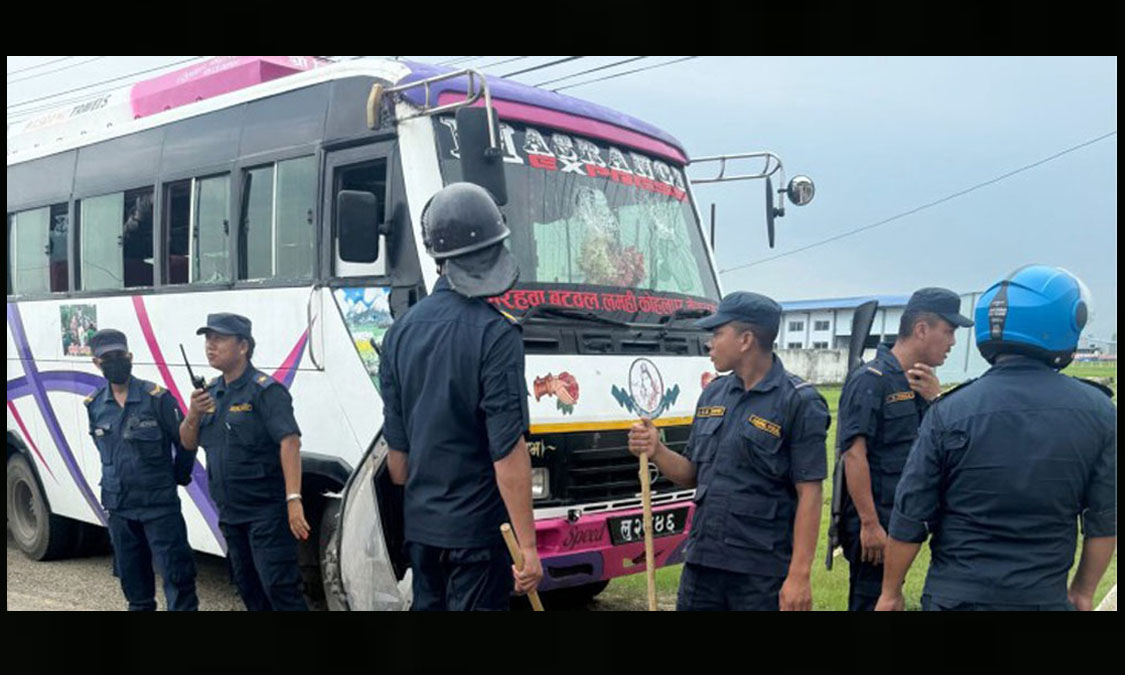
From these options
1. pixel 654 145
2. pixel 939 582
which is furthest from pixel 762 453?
pixel 654 145

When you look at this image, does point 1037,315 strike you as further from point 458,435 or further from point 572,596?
point 572,596

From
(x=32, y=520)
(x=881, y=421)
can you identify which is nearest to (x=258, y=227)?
(x=881, y=421)

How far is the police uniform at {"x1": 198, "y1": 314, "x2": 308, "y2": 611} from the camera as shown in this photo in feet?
16.1

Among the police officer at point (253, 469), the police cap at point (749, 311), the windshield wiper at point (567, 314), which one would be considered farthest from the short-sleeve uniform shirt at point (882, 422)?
the police officer at point (253, 469)

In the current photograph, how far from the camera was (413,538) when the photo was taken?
11.9 feet

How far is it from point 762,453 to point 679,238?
283cm

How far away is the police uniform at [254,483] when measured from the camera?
4.91 m

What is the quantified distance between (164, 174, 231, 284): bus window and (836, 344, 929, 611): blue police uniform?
3889 millimetres

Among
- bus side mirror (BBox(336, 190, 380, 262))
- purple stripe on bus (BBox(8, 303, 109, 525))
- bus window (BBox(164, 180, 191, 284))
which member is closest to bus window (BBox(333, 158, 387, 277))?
bus side mirror (BBox(336, 190, 380, 262))

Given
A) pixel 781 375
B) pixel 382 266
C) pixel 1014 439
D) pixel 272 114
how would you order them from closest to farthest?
pixel 1014 439 → pixel 781 375 → pixel 382 266 → pixel 272 114

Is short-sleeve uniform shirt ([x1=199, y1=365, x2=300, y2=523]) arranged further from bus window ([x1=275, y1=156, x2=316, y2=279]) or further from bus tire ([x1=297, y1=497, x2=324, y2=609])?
bus window ([x1=275, y1=156, x2=316, y2=279])

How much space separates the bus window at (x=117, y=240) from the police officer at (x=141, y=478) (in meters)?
1.42

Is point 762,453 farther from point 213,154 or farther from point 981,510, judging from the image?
point 213,154

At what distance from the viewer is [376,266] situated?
17.6 feet
